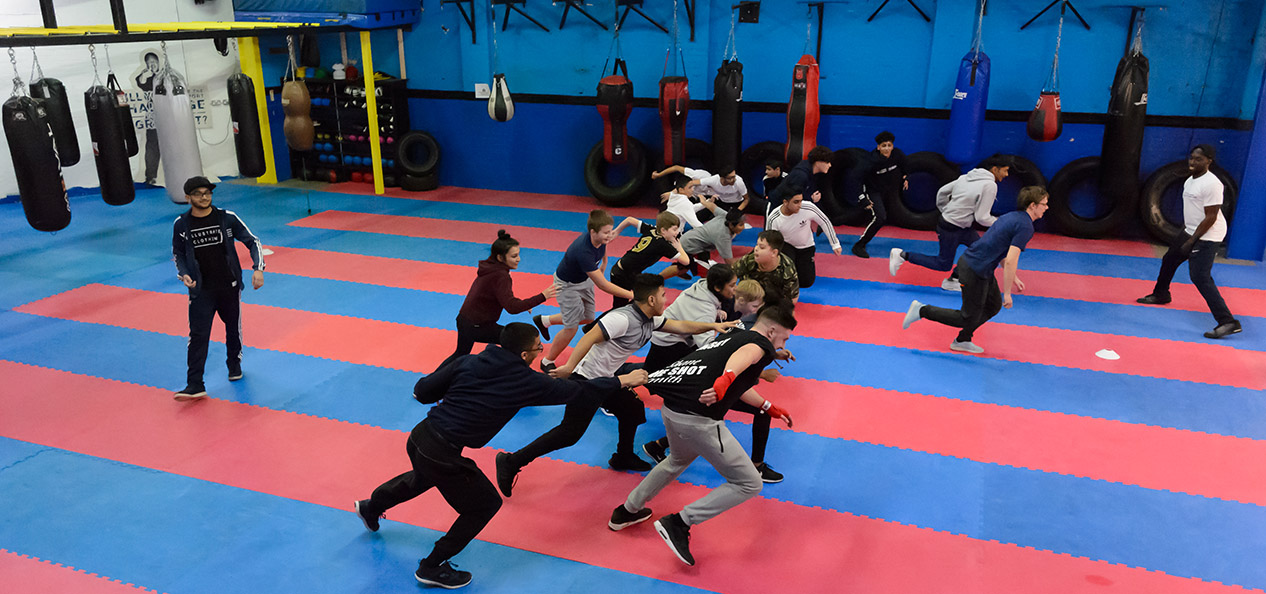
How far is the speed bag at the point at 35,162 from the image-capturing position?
308 inches

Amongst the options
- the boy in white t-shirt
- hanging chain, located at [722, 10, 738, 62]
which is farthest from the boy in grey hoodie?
hanging chain, located at [722, 10, 738, 62]

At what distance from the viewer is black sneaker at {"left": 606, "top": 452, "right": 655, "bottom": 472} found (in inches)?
226

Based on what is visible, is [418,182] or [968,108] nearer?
[968,108]

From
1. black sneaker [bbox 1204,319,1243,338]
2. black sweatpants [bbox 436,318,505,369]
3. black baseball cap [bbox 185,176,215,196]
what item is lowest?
black sneaker [bbox 1204,319,1243,338]

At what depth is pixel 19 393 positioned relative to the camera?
6.99m

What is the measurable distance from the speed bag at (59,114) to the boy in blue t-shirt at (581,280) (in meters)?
6.38

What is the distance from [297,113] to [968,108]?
33.3ft

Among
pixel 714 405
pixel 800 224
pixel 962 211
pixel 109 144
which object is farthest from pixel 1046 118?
pixel 109 144

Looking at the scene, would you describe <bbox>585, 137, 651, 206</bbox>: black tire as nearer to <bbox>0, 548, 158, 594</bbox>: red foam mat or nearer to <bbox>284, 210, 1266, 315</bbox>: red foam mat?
<bbox>284, 210, 1266, 315</bbox>: red foam mat

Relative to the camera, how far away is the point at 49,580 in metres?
4.66

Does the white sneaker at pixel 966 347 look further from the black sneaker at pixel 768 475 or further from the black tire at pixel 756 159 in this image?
the black tire at pixel 756 159

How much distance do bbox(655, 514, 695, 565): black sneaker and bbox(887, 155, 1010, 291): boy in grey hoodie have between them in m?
5.61

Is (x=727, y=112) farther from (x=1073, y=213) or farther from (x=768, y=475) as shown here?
(x=768, y=475)

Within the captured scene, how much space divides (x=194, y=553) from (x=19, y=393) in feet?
11.1
